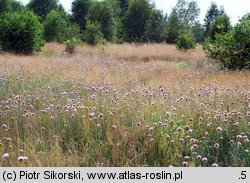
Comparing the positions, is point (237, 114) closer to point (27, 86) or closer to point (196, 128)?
point (196, 128)

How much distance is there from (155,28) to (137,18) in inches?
181

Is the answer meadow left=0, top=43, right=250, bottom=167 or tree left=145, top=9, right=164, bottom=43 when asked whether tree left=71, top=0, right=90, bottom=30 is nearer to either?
tree left=145, top=9, right=164, bottom=43

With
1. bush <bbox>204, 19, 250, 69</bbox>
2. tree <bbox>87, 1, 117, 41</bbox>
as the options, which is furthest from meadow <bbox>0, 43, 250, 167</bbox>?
tree <bbox>87, 1, 117, 41</bbox>

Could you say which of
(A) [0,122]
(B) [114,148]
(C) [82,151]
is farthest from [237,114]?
(A) [0,122]

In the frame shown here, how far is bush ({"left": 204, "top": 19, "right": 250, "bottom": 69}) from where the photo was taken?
10.1 metres

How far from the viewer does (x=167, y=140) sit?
3.37 metres

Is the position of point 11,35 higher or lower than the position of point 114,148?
higher

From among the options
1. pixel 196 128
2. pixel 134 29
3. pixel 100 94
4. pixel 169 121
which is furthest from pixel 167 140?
pixel 134 29

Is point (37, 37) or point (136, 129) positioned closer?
point (136, 129)

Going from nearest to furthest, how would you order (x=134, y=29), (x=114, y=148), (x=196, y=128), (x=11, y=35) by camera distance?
(x=114, y=148)
(x=196, y=128)
(x=11, y=35)
(x=134, y=29)

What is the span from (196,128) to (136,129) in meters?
0.75

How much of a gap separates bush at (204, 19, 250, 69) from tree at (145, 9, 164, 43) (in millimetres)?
21910

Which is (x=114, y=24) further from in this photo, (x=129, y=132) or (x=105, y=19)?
(x=129, y=132)

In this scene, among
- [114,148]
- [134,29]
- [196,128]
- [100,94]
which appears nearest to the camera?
[114,148]
